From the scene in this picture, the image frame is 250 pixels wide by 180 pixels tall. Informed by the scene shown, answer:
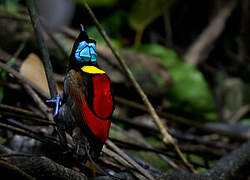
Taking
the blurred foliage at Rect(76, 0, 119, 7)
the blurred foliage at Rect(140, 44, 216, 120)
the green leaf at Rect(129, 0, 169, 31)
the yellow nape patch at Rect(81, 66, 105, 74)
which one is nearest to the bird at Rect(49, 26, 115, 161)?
the yellow nape patch at Rect(81, 66, 105, 74)

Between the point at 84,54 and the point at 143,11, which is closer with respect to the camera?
the point at 84,54

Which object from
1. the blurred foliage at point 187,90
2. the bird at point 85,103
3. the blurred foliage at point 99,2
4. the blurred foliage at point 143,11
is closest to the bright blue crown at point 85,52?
the bird at point 85,103

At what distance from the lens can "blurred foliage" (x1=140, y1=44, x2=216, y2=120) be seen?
342 centimetres

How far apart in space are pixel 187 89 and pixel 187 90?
0.05ft

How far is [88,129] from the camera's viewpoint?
3.25 feet

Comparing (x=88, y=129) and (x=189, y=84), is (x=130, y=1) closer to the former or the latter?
(x=189, y=84)

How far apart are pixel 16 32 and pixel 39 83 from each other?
3.10 feet

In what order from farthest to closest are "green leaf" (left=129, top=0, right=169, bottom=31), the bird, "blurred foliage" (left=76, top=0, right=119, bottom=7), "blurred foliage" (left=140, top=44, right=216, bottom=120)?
"green leaf" (left=129, top=0, right=169, bottom=31) < "blurred foliage" (left=140, top=44, right=216, bottom=120) < "blurred foliage" (left=76, top=0, right=119, bottom=7) < the bird

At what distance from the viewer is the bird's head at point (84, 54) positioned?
1.01m

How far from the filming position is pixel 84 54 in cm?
101

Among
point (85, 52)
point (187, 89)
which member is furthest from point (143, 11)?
point (85, 52)

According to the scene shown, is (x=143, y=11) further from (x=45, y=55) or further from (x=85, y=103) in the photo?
(x=85, y=103)

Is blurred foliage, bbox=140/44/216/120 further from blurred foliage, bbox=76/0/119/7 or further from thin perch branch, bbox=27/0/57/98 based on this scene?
thin perch branch, bbox=27/0/57/98

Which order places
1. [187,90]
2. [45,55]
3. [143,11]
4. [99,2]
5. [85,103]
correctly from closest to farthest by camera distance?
[85,103] → [45,55] → [99,2] → [187,90] → [143,11]
